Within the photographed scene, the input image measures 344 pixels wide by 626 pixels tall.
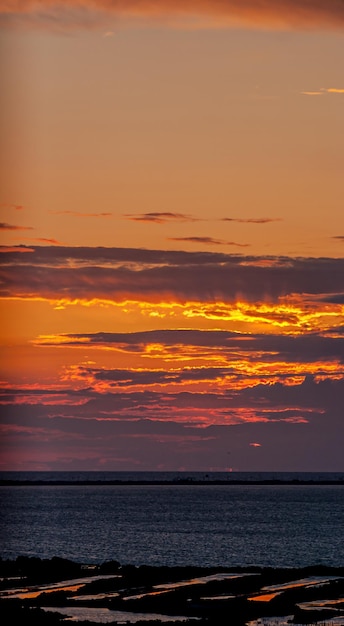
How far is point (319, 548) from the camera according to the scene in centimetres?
11288

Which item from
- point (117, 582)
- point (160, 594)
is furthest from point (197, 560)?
point (160, 594)

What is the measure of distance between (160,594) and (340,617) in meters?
11.7

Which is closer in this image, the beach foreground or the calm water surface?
the beach foreground

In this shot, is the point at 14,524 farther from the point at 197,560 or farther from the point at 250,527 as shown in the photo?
the point at 197,560

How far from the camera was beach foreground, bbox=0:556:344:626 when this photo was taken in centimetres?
5312

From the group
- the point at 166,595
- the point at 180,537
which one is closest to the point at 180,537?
the point at 180,537

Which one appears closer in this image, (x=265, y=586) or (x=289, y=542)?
(x=265, y=586)

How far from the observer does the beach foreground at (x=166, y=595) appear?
5312cm

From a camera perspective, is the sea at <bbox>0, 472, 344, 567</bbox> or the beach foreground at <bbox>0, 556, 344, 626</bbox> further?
the sea at <bbox>0, 472, 344, 567</bbox>

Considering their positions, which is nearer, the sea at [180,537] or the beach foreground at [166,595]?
the beach foreground at [166,595]

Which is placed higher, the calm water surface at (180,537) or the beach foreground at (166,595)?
the calm water surface at (180,537)

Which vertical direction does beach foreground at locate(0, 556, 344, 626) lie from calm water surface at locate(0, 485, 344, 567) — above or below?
below

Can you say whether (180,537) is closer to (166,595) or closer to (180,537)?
(180,537)

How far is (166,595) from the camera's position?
61156 millimetres
